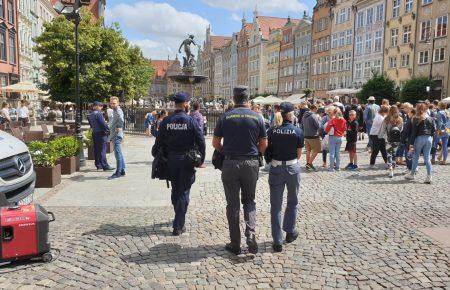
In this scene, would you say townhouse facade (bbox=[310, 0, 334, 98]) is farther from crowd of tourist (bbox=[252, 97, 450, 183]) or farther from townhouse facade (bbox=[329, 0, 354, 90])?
crowd of tourist (bbox=[252, 97, 450, 183])

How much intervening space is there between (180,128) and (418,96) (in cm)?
3218

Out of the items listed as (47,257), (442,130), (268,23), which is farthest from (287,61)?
(47,257)

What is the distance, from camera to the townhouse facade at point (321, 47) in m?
58.4

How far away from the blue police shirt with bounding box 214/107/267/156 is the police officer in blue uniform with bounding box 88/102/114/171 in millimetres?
6879

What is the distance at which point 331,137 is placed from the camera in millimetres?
11844

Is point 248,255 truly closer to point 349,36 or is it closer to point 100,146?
point 100,146

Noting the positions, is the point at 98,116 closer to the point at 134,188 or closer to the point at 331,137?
the point at 134,188

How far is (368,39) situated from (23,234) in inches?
1949

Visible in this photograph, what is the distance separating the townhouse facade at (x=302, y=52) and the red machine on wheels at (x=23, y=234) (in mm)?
61304

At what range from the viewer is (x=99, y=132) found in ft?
37.2

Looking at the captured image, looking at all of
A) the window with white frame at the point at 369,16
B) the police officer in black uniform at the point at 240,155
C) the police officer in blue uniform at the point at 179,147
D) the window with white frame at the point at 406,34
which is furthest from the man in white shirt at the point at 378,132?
the window with white frame at the point at 369,16

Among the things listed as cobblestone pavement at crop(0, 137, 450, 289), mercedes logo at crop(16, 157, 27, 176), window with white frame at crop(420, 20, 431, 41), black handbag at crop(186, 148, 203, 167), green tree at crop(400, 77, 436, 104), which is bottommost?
cobblestone pavement at crop(0, 137, 450, 289)

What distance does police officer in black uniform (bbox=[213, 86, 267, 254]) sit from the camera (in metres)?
5.05

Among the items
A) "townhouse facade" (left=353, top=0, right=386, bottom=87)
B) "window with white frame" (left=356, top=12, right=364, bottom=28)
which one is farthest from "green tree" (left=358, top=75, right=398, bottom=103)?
"window with white frame" (left=356, top=12, right=364, bottom=28)
